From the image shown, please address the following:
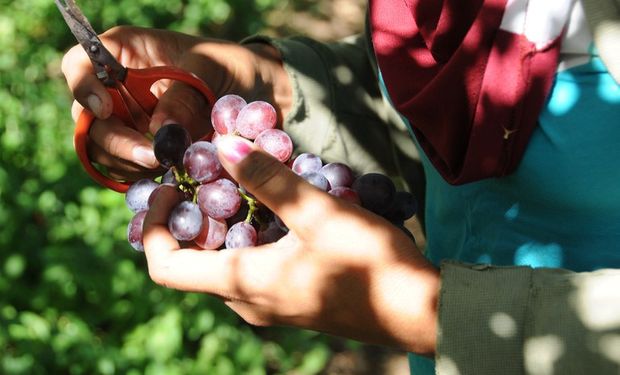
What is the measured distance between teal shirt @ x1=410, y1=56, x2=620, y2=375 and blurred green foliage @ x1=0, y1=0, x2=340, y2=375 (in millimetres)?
1236

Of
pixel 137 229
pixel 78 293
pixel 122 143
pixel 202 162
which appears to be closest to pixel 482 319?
pixel 202 162

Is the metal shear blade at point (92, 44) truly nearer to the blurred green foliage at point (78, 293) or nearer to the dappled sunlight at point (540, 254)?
the dappled sunlight at point (540, 254)

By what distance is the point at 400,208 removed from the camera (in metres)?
1.29

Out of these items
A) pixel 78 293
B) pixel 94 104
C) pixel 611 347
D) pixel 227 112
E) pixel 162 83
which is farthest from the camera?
pixel 78 293

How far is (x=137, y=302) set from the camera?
2.48 m

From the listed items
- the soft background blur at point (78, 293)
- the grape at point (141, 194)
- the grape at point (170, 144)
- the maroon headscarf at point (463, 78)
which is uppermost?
the maroon headscarf at point (463, 78)

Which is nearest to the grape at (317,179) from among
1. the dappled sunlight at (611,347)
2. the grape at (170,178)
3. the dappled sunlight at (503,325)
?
the grape at (170,178)

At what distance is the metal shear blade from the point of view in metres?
1.32

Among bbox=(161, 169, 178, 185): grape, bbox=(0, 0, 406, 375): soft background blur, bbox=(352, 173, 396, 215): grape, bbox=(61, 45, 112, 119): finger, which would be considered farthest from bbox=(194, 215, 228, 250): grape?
bbox=(0, 0, 406, 375): soft background blur

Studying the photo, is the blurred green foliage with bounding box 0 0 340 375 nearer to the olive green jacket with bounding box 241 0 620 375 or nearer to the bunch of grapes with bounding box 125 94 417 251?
the bunch of grapes with bounding box 125 94 417 251

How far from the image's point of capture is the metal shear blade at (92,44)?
1.32 m

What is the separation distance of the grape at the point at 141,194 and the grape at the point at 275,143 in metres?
0.22

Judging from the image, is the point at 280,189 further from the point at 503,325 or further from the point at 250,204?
the point at 503,325

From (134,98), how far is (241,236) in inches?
16.0
